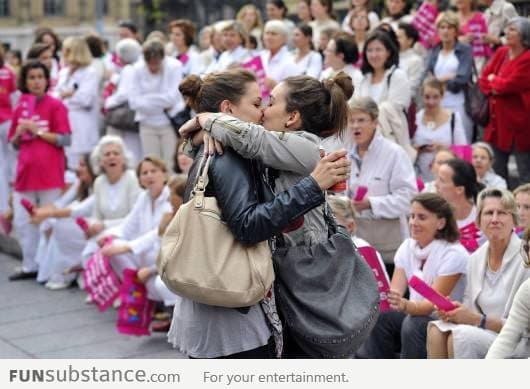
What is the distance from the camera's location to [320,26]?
1182cm

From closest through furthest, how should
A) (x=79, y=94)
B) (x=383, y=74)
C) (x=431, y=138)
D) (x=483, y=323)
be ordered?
(x=483, y=323) → (x=383, y=74) → (x=431, y=138) → (x=79, y=94)

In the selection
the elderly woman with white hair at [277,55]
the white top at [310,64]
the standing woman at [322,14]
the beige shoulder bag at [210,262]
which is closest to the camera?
the beige shoulder bag at [210,262]

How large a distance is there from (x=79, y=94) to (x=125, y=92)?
0.75m

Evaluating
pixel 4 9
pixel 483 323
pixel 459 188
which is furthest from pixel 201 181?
pixel 4 9

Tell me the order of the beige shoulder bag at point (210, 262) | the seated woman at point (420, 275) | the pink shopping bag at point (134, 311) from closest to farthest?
the beige shoulder bag at point (210, 262) < the seated woman at point (420, 275) < the pink shopping bag at point (134, 311)

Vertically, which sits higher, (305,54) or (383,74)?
(383,74)

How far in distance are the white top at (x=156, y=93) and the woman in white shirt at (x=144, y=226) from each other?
2.58 m

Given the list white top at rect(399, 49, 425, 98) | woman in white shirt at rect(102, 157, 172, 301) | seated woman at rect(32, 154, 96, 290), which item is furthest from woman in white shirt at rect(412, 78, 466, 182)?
seated woman at rect(32, 154, 96, 290)

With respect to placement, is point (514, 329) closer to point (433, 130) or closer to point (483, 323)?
point (483, 323)

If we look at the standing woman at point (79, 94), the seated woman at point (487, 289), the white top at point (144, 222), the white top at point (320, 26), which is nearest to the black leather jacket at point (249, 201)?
the seated woman at point (487, 289)

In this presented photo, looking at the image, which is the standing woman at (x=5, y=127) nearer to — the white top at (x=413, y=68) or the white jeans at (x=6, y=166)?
the white jeans at (x=6, y=166)

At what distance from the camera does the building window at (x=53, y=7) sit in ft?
157

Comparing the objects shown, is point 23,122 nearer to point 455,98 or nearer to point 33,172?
point 33,172
